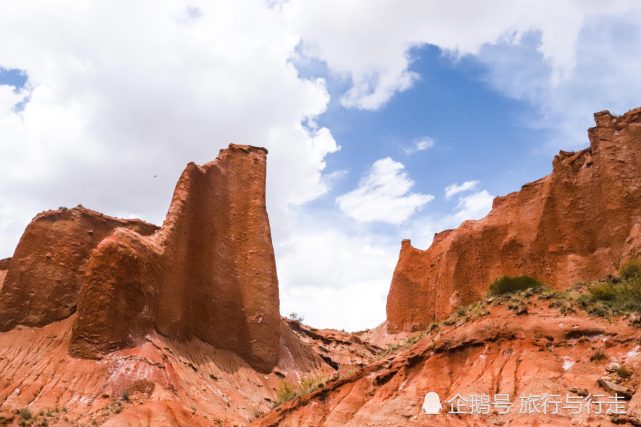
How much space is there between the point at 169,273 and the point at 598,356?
69.8ft

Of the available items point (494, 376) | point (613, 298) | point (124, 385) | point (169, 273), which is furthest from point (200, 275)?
point (613, 298)

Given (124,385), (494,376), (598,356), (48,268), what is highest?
(48,268)

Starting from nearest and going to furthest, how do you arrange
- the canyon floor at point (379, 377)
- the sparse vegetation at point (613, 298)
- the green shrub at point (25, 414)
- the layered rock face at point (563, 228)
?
the canyon floor at point (379, 377) < the sparse vegetation at point (613, 298) < the green shrub at point (25, 414) < the layered rock face at point (563, 228)

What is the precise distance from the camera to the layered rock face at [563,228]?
1270 inches

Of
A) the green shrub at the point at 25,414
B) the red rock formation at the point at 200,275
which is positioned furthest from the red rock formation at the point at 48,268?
the green shrub at the point at 25,414

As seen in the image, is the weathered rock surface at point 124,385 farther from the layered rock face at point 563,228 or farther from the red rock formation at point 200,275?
the layered rock face at point 563,228

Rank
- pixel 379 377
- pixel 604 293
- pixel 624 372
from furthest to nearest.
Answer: pixel 379 377 < pixel 604 293 < pixel 624 372

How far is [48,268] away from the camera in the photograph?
107 feet

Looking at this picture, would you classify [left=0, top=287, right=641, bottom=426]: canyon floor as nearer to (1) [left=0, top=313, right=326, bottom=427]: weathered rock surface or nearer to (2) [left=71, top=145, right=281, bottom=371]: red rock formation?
(1) [left=0, top=313, right=326, bottom=427]: weathered rock surface

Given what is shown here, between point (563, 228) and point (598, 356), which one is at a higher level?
point (563, 228)

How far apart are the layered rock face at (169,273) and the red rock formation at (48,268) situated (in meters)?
0.05

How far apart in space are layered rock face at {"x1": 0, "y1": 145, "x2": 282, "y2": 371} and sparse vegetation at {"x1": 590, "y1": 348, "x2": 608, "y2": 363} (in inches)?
777

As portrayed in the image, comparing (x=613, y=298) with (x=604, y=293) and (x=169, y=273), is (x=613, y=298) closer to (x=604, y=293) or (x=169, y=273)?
(x=604, y=293)

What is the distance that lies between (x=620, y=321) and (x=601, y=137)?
2135cm
